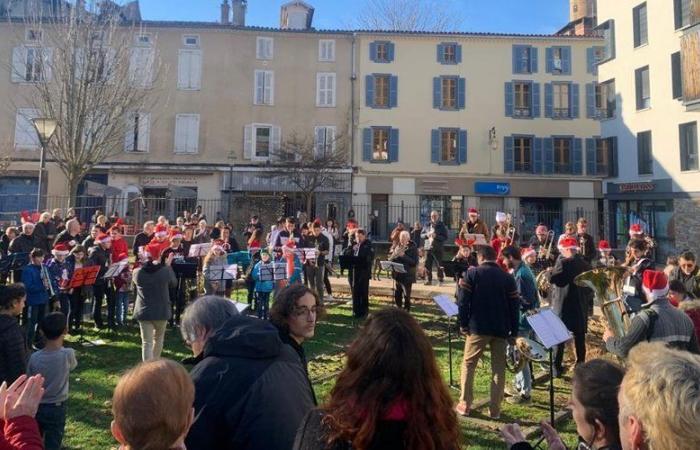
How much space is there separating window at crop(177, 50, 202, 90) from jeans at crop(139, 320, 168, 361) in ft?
84.1

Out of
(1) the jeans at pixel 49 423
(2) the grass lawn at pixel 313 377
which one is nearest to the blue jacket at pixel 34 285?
(2) the grass lawn at pixel 313 377

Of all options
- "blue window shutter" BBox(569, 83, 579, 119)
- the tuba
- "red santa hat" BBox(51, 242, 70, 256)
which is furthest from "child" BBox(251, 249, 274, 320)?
"blue window shutter" BBox(569, 83, 579, 119)

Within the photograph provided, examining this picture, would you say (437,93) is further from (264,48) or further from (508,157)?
(264,48)

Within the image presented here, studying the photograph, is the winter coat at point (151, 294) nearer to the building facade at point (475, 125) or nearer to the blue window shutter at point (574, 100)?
the building facade at point (475, 125)

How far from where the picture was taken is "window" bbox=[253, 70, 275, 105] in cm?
3036

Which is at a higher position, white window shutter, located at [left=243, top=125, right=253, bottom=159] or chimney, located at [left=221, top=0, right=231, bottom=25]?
chimney, located at [left=221, top=0, right=231, bottom=25]

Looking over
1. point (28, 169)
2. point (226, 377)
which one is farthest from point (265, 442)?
point (28, 169)

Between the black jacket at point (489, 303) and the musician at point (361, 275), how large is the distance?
5281 mm

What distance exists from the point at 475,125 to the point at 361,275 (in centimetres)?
2258

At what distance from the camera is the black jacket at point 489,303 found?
5582mm

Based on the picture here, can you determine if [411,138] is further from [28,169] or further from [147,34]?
[28,169]

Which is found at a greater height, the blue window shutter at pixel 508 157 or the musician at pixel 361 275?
the blue window shutter at pixel 508 157

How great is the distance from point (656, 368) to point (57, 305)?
9.61 meters

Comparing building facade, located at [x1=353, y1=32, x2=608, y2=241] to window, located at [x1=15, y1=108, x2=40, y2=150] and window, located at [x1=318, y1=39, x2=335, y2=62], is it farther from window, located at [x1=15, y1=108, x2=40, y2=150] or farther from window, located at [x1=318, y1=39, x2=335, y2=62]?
window, located at [x1=15, y1=108, x2=40, y2=150]
